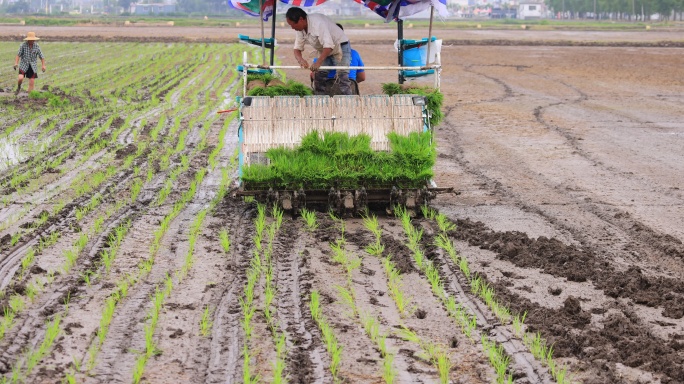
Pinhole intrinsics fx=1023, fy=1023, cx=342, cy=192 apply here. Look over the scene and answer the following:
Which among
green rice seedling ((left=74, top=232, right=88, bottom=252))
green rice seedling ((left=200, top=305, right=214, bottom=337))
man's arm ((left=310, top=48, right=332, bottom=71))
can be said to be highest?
man's arm ((left=310, top=48, right=332, bottom=71))

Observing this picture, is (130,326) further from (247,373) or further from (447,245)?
(447,245)

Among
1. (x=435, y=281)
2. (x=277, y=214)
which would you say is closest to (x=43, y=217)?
(x=277, y=214)

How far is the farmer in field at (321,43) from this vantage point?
1099cm

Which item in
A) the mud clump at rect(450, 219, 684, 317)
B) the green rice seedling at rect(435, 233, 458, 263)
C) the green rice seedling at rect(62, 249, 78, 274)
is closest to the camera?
the mud clump at rect(450, 219, 684, 317)

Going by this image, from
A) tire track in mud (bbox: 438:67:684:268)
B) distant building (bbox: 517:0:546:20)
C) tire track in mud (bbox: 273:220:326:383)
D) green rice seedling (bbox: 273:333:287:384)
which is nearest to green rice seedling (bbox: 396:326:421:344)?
tire track in mud (bbox: 273:220:326:383)

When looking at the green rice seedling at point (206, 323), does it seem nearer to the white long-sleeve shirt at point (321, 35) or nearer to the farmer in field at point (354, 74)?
the white long-sleeve shirt at point (321, 35)

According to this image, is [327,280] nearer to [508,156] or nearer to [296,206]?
[296,206]

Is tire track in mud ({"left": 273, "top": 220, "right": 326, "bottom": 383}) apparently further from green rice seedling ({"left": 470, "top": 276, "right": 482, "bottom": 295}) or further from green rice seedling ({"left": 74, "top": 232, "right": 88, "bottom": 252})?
green rice seedling ({"left": 74, "top": 232, "right": 88, "bottom": 252})

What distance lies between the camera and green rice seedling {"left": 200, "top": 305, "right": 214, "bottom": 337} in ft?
22.1

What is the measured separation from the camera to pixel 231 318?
23.0ft

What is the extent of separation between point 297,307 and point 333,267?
1.20 m

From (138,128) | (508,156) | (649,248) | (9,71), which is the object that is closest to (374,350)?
(649,248)

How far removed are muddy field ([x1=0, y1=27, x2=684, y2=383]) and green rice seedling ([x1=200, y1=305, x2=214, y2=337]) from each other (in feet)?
0.05

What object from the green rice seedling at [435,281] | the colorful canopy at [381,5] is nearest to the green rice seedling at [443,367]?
the green rice seedling at [435,281]
